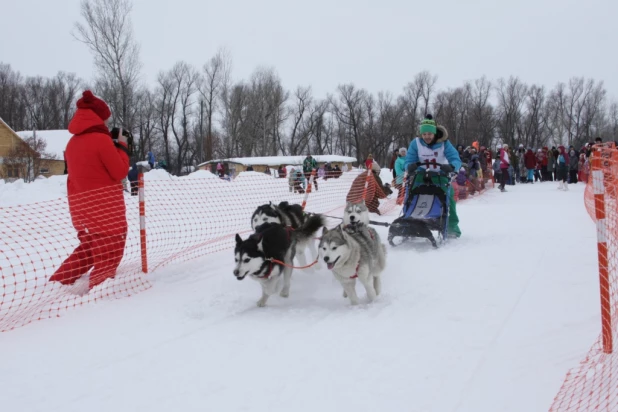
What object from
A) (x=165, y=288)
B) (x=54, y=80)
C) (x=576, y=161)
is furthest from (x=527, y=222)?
(x=54, y=80)

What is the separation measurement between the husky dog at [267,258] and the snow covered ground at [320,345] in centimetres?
18

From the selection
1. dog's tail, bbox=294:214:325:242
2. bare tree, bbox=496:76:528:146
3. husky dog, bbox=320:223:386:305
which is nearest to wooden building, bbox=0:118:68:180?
dog's tail, bbox=294:214:325:242

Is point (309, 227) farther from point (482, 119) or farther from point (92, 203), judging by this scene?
point (482, 119)

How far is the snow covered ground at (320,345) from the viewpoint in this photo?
243cm

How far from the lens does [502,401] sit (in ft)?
7.47

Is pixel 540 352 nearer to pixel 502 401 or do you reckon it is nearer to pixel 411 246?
pixel 502 401

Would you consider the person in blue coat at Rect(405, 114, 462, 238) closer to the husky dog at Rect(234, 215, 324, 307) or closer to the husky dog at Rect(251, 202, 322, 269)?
the husky dog at Rect(251, 202, 322, 269)

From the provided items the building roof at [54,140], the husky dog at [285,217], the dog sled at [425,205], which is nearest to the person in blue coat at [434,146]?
the dog sled at [425,205]

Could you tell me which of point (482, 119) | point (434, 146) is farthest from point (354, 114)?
point (434, 146)

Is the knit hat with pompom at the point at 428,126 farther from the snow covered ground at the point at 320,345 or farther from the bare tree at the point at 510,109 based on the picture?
the bare tree at the point at 510,109

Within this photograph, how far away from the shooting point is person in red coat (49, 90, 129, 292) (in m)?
4.39

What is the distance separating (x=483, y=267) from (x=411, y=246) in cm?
135

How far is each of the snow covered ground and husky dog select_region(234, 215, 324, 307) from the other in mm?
184

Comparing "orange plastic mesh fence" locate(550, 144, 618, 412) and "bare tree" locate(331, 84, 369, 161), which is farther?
"bare tree" locate(331, 84, 369, 161)
